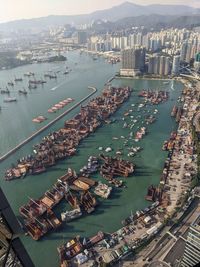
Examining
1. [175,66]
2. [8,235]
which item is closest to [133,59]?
[175,66]

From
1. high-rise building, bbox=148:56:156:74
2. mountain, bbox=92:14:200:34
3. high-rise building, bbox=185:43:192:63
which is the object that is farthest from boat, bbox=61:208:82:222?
mountain, bbox=92:14:200:34

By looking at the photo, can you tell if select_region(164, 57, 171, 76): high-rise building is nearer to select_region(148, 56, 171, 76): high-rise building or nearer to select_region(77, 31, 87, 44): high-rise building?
select_region(148, 56, 171, 76): high-rise building

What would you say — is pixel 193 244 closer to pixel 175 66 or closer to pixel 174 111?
pixel 174 111

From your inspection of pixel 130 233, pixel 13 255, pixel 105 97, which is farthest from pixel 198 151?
pixel 13 255

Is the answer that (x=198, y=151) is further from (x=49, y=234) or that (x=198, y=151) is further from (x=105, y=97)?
(x=105, y=97)

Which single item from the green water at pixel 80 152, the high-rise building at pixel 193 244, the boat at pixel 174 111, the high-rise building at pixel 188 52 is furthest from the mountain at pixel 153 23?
the high-rise building at pixel 193 244

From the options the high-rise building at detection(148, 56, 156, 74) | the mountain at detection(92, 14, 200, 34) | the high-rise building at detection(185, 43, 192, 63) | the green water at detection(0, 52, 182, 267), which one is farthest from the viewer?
the mountain at detection(92, 14, 200, 34)
